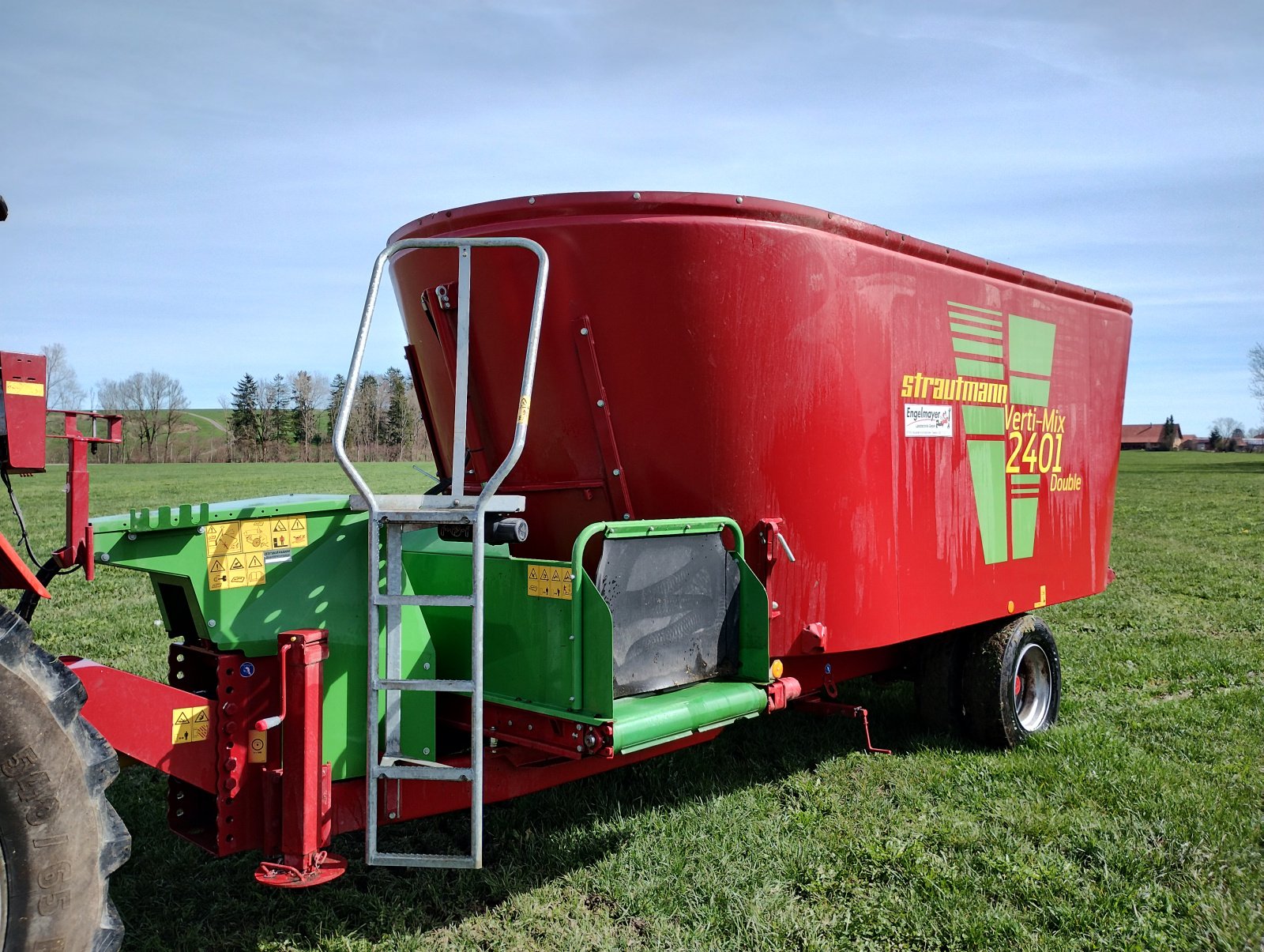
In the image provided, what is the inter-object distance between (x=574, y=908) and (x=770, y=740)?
2264 mm

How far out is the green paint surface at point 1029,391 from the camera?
5.70 meters

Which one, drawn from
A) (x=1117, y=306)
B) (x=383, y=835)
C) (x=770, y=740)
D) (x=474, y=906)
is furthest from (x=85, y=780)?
(x=1117, y=306)

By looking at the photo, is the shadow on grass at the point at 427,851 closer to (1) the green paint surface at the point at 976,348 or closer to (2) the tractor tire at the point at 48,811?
(2) the tractor tire at the point at 48,811

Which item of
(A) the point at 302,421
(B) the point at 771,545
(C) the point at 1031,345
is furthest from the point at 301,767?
(A) the point at 302,421

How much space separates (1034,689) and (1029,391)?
1937mm

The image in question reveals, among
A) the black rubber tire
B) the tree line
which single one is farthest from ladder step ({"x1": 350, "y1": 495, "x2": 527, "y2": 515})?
the tree line

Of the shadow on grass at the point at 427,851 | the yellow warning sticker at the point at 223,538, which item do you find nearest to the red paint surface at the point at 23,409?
the yellow warning sticker at the point at 223,538

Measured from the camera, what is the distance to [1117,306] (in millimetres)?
6773

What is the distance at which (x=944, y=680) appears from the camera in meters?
5.84

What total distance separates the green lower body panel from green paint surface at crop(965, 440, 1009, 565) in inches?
76.5

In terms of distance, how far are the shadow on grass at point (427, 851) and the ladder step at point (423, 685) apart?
101 cm

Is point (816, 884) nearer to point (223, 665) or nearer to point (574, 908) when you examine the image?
point (574, 908)

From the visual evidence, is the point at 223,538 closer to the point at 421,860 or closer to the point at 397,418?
the point at 421,860

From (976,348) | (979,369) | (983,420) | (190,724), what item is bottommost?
(190,724)
